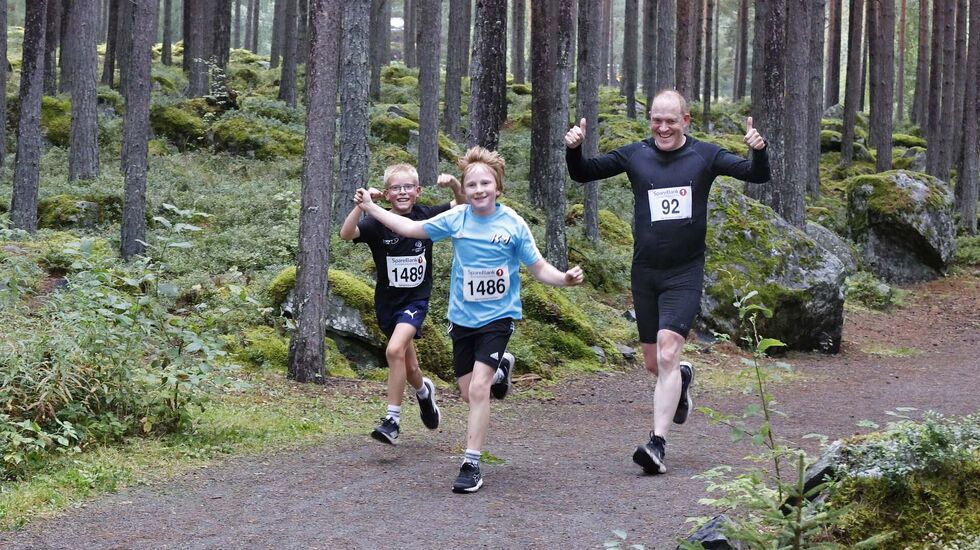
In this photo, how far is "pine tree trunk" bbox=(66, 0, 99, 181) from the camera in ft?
58.5

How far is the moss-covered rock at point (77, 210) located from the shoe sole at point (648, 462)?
13526 millimetres

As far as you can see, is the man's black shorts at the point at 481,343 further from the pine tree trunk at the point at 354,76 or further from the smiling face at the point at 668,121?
the pine tree trunk at the point at 354,76

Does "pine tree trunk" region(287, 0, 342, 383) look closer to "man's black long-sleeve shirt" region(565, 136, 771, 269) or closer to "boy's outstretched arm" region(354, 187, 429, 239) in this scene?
"boy's outstretched arm" region(354, 187, 429, 239)

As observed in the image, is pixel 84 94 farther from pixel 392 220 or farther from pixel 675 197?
pixel 675 197

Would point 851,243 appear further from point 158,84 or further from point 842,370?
point 158,84

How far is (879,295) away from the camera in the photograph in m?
18.2

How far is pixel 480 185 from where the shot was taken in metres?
6.20

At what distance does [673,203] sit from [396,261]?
2.12 meters

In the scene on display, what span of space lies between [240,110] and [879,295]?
17270 millimetres

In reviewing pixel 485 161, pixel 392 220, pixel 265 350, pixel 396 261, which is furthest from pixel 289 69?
pixel 485 161

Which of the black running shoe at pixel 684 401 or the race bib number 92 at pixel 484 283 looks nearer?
the race bib number 92 at pixel 484 283

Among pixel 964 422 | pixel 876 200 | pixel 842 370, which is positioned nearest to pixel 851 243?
pixel 876 200

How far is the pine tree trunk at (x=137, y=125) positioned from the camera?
13750 mm

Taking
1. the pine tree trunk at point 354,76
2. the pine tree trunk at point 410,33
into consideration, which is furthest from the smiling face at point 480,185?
the pine tree trunk at point 410,33
